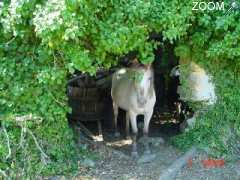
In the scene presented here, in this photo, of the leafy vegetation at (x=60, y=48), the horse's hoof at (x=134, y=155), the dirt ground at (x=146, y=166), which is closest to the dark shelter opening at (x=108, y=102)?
the dirt ground at (x=146, y=166)

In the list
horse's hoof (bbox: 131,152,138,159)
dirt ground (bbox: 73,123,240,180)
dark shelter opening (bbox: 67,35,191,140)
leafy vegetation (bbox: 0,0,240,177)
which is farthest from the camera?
dark shelter opening (bbox: 67,35,191,140)

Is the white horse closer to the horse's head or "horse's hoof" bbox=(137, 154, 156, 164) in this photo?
the horse's head

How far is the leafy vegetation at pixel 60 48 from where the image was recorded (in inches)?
229

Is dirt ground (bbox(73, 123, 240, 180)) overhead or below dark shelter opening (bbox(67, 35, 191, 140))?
below

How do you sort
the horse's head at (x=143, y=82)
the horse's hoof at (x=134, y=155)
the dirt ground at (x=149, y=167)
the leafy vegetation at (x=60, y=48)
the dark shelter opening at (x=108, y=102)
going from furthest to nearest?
the dark shelter opening at (x=108, y=102) < the horse's hoof at (x=134, y=155) < the horse's head at (x=143, y=82) < the dirt ground at (x=149, y=167) < the leafy vegetation at (x=60, y=48)

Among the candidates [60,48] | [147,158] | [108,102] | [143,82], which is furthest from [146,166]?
[108,102]

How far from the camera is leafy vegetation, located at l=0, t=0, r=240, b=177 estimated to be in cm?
581

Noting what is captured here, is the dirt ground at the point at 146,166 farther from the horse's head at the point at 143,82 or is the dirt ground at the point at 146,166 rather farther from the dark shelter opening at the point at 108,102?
the dark shelter opening at the point at 108,102

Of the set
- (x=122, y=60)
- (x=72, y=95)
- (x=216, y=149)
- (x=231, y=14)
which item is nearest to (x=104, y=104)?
(x=72, y=95)

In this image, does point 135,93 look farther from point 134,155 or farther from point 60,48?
point 60,48

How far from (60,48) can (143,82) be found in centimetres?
184

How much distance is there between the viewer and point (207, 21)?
6.72m

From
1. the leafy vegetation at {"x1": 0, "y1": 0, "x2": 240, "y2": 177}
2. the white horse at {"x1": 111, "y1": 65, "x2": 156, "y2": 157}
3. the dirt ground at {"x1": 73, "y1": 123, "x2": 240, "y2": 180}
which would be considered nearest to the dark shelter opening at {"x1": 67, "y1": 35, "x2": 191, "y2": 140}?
the white horse at {"x1": 111, "y1": 65, "x2": 156, "y2": 157}

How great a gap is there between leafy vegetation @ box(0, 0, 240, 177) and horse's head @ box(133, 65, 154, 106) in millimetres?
670
